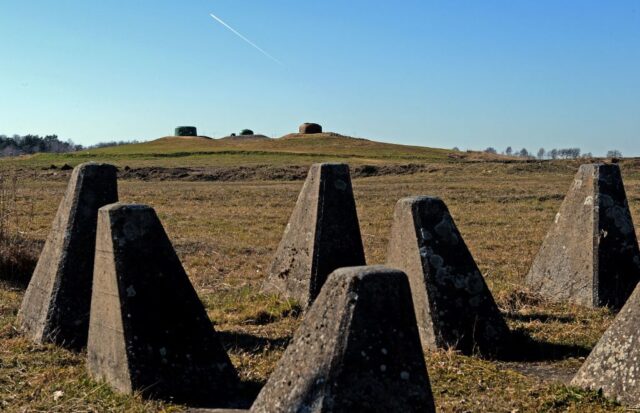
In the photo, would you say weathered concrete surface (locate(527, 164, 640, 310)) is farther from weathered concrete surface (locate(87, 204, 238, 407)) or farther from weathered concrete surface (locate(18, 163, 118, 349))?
weathered concrete surface (locate(18, 163, 118, 349))

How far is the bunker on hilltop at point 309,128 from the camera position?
351ft

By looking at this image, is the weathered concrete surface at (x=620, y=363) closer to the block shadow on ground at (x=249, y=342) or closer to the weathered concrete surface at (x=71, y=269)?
the block shadow on ground at (x=249, y=342)

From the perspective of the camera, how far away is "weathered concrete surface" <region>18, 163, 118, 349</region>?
753cm

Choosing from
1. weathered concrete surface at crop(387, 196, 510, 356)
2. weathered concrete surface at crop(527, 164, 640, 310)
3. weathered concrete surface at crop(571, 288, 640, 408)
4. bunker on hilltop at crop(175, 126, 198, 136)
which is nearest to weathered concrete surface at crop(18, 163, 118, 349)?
weathered concrete surface at crop(387, 196, 510, 356)

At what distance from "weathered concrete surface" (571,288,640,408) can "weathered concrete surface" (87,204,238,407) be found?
2.91 meters

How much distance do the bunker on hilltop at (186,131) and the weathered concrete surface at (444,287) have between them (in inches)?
4506

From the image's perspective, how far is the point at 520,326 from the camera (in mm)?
8406

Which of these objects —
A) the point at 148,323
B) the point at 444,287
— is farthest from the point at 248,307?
the point at 148,323

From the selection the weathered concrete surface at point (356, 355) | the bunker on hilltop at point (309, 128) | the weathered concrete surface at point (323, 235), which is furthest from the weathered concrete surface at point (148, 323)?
the bunker on hilltop at point (309, 128)

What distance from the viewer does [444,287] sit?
7.66 meters

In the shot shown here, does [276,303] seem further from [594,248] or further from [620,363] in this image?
[620,363]

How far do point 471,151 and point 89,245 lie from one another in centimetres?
7228

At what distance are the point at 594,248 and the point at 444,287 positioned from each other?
9.68 feet

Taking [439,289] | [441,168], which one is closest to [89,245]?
[439,289]
